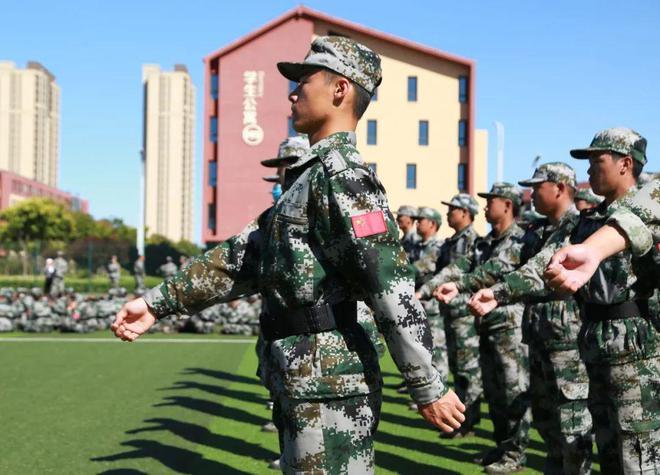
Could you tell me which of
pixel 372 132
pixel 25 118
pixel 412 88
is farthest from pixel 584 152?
pixel 25 118

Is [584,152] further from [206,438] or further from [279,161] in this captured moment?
[206,438]

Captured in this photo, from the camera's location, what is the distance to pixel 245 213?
1852 inches

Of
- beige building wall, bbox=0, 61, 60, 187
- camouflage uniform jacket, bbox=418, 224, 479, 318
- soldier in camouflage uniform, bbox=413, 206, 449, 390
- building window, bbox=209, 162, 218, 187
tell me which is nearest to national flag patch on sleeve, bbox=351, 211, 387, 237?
camouflage uniform jacket, bbox=418, 224, 479, 318

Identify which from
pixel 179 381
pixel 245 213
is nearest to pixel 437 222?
pixel 179 381

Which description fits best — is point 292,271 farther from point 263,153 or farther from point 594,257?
point 263,153

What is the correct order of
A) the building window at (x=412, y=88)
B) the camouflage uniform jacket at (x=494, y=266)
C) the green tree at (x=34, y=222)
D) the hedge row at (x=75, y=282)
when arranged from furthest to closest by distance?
1. the green tree at (x=34, y=222)
2. the building window at (x=412, y=88)
3. the hedge row at (x=75, y=282)
4. the camouflage uniform jacket at (x=494, y=266)

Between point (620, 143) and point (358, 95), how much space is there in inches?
73.4

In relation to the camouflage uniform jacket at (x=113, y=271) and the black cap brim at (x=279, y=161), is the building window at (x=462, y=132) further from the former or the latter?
the black cap brim at (x=279, y=161)

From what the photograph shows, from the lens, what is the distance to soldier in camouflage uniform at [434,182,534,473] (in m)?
6.02

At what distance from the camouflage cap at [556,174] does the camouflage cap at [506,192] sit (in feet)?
3.15

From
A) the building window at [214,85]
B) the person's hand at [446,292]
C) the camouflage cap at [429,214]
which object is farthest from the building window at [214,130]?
the person's hand at [446,292]

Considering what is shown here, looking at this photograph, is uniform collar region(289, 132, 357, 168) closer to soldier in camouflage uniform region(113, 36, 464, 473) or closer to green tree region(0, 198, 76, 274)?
soldier in camouflage uniform region(113, 36, 464, 473)

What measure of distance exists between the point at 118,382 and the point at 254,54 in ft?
130

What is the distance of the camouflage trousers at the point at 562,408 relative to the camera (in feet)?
16.1
